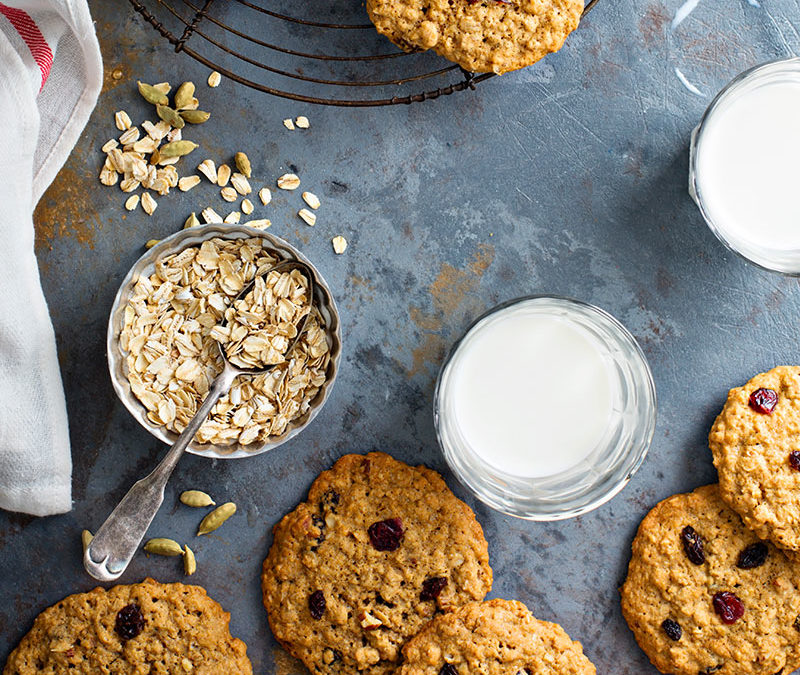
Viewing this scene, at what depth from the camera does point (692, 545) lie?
1.80 metres

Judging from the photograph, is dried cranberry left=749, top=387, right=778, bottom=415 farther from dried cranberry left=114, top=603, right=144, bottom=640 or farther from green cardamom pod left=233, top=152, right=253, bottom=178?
dried cranberry left=114, top=603, right=144, bottom=640

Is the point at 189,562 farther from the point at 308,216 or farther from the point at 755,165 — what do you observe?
the point at 755,165

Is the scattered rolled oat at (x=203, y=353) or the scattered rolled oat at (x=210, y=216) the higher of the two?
the scattered rolled oat at (x=210, y=216)

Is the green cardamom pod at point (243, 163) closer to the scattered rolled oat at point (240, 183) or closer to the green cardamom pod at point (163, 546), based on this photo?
the scattered rolled oat at point (240, 183)

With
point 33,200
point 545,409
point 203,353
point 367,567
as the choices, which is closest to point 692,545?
point 545,409

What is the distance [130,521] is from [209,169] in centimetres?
83

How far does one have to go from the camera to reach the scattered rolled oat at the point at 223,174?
1819 mm

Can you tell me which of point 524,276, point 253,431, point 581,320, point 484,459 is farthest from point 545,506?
point 253,431

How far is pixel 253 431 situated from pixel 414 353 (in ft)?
1.39

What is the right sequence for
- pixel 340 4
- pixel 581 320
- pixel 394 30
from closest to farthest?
pixel 394 30, pixel 581 320, pixel 340 4

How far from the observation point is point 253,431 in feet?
5.67

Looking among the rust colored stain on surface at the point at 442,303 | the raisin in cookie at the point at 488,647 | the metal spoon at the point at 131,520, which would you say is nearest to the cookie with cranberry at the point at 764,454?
the raisin in cookie at the point at 488,647

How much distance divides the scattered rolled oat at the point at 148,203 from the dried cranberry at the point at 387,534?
93 centimetres

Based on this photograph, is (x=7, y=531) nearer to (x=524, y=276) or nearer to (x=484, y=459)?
(x=484, y=459)
